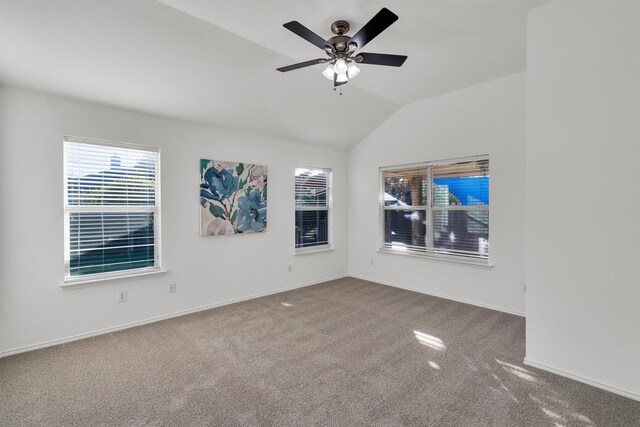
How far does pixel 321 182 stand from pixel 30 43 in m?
4.00

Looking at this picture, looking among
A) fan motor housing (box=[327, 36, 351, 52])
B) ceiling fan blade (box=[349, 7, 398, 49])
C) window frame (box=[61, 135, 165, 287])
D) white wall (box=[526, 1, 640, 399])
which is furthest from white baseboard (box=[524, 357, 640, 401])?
window frame (box=[61, 135, 165, 287])

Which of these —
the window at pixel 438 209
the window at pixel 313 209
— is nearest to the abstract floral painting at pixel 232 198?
the window at pixel 313 209

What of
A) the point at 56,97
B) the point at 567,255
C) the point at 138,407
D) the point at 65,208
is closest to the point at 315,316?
the point at 138,407

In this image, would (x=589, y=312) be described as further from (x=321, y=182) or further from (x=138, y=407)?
(x=321, y=182)

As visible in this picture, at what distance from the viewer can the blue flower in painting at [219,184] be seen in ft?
13.2

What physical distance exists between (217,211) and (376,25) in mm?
3036

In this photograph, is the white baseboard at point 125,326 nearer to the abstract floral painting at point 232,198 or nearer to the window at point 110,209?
the window at point 110,209

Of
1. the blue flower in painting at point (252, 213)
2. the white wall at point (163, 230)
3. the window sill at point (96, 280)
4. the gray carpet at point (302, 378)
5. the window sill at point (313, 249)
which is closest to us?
the gray carpet at point (302, 378)

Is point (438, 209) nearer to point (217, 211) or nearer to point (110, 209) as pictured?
point (217, 211)

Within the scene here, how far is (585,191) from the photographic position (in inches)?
92.8

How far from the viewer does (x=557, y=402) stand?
212 cm

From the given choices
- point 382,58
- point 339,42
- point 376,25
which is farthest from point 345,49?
A: point 376,25

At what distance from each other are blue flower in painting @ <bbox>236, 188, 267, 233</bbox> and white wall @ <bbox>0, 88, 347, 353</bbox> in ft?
0.51

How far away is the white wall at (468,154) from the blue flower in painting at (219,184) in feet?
8.03
